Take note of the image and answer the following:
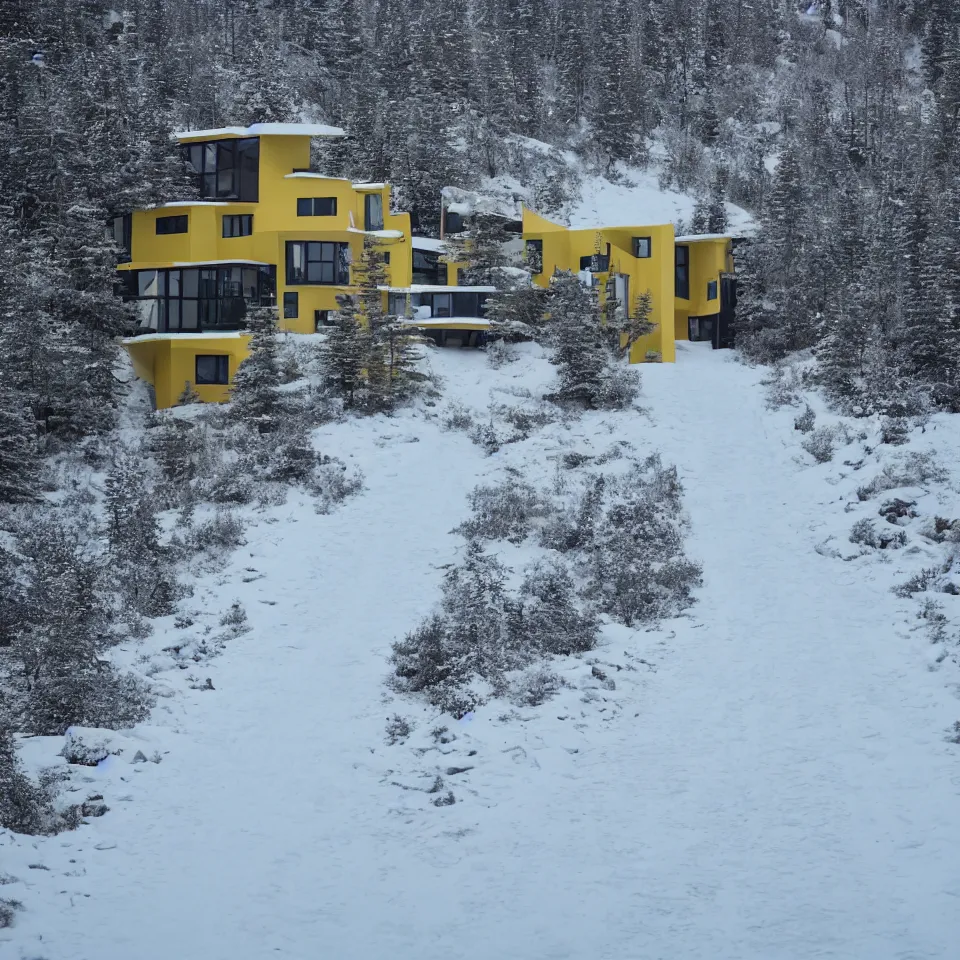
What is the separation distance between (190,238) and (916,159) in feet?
175

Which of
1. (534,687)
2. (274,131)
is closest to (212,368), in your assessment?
(274,131)

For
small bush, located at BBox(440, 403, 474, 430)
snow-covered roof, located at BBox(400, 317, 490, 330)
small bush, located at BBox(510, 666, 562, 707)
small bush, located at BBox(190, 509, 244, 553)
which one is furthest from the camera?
snow-covered roof, located at BBox(400, 317, 490, 330)

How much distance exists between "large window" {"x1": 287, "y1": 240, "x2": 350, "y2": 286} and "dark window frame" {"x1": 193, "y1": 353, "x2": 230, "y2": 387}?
5005 mm

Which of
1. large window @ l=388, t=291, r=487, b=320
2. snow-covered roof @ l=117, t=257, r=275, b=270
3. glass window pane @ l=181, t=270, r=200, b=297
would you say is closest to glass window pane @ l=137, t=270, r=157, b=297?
snow-covered roof @ l=117, t=257, r=275, b=270

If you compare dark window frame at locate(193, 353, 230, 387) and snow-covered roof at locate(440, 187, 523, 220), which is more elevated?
snow-covered roof at locate(440, 187, 523, 220)

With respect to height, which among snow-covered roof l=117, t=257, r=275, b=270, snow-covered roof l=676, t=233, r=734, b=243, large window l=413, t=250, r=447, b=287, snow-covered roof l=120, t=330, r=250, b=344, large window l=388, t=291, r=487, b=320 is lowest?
snow-covered roof l=120, t=330, r=250, b=344

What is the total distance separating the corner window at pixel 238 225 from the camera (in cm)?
4338

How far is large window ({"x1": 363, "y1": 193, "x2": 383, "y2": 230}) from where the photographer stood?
45344 mm

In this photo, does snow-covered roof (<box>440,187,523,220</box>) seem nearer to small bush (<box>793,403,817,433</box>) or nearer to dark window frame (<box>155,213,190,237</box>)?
dark window frame (<box>155,213,190,237</box>)

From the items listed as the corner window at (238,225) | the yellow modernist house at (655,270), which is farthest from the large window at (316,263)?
the yellow modernist house at (655,270)

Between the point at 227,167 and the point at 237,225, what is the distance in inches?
108

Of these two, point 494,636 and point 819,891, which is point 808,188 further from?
point 819,891

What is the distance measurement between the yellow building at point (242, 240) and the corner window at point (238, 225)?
0.14ft

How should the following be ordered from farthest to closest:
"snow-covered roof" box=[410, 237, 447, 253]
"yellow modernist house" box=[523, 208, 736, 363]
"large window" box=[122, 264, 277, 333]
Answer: "snow-covered roof" box=[410, 237, 447, 253] < "yellow modernist house" box=[523, 208, 736, 363] < "large window" box=[122, 264, 277, 333]
